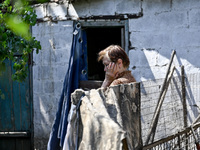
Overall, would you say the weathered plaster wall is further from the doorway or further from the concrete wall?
the doorway

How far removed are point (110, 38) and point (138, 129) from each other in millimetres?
5521

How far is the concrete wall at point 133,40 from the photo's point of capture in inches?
192

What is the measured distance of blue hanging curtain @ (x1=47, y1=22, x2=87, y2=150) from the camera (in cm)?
348

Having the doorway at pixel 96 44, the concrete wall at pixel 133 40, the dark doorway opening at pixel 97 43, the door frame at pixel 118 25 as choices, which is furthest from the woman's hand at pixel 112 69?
the dark doorway opening at pixel 97 43

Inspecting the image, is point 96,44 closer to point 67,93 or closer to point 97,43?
point 97,43

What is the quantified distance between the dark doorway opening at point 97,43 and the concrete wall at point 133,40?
4.37 ft

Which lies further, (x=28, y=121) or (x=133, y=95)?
(x=28, y=121)

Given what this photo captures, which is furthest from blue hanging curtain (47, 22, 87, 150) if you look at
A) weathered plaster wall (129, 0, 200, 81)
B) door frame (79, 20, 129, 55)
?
weathered plaster wall (129, 0, 200, 81)

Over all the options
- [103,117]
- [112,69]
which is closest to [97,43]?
[112,69]

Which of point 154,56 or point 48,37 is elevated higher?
point 48,37

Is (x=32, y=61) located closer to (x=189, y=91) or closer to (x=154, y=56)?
(x=154, y=56)

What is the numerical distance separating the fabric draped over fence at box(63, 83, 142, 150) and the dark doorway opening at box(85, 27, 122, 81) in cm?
474

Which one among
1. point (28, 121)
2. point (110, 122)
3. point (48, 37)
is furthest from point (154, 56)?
point (110, 122)

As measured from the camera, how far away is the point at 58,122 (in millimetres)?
3771
